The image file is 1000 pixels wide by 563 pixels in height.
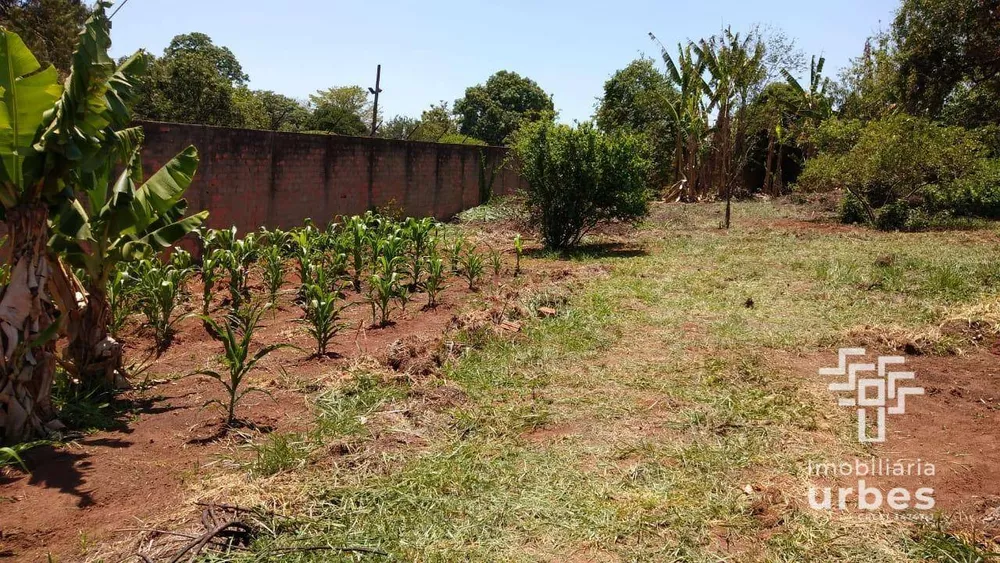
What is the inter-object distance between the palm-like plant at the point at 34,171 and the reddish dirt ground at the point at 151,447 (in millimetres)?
411

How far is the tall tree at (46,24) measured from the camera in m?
20.7

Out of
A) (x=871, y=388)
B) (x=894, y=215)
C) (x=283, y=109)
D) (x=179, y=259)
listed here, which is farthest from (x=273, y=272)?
(x=283, y=109)

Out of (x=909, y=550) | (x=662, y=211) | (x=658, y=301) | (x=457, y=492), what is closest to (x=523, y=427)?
(x=457, y=492)

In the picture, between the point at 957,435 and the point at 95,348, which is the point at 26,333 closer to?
the point at 95,348

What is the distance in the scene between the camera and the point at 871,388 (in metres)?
5.35

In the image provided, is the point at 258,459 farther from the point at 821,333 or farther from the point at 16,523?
the point at 821,333

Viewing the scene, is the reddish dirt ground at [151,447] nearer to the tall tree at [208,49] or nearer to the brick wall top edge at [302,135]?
the brick wall top edge at [302,135]

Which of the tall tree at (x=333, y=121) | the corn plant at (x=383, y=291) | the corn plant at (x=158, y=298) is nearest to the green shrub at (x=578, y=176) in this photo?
the corn plant at (x=383, y=291)

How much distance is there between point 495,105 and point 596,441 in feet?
150

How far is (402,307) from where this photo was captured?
25.3ft

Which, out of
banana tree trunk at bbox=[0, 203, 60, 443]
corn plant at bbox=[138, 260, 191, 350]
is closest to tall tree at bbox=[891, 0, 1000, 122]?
corn plant at bbox=[138, 260, 191, 350]

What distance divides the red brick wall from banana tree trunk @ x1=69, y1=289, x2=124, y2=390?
189 inches

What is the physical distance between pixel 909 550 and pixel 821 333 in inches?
159

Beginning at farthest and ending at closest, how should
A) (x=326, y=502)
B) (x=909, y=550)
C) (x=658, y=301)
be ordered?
(x=658, y=301) → (x=326, y=502) → (x=909, y=550)
